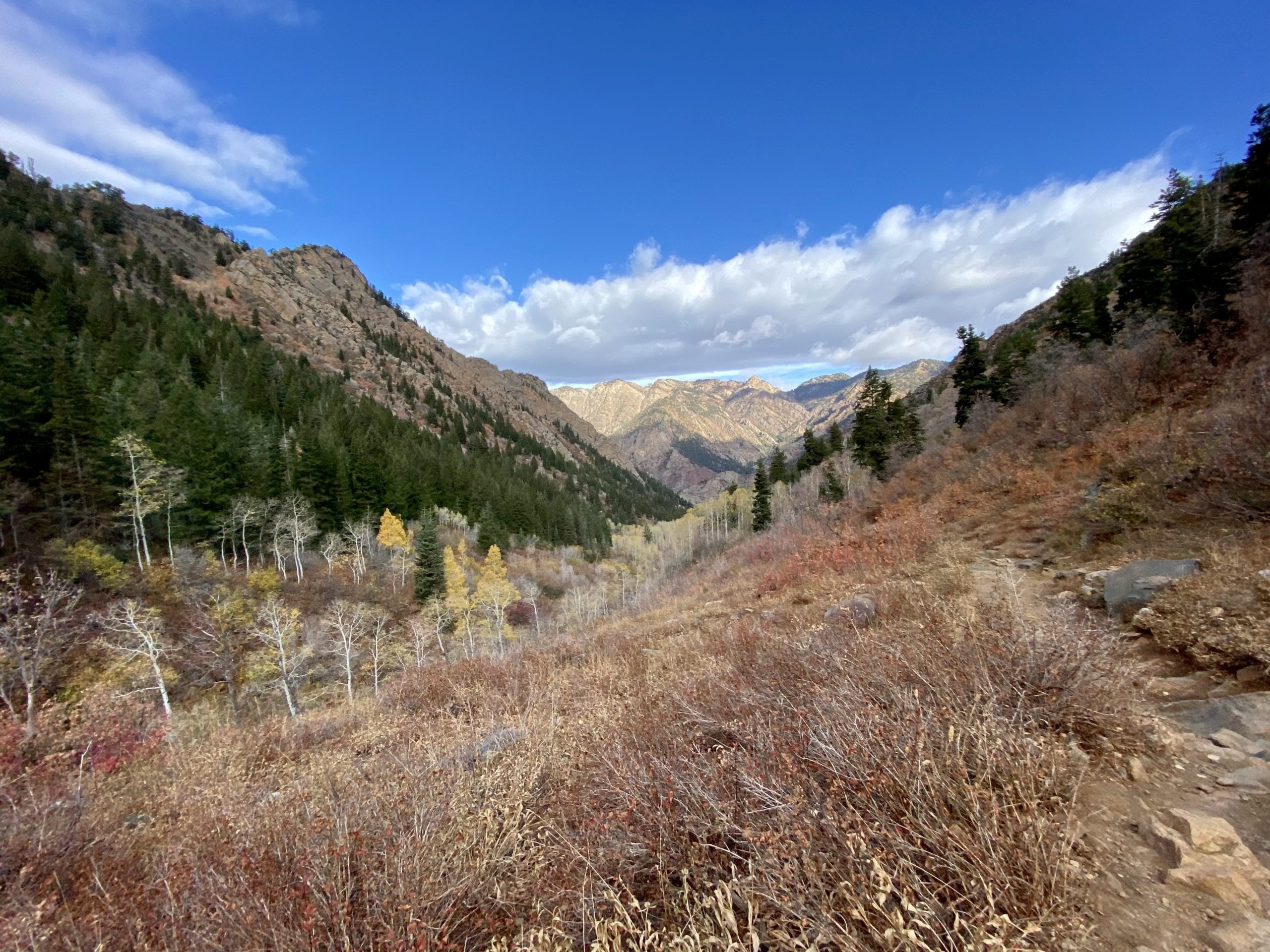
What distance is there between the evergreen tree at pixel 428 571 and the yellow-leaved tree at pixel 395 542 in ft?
7.99

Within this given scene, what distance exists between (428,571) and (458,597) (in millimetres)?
7232

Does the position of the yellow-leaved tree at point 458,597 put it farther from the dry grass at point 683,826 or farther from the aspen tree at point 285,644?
the dry grass at point 683,826

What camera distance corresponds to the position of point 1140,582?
5.77 metres

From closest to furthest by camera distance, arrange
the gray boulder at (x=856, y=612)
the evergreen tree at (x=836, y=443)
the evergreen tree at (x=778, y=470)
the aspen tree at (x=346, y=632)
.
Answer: the gray boulder at (x=856, y=612)
the aspen tree at (x=346, y=632)
the evergreen tree at (x=836, y=443)
the evergreen tree at (x=778, y=470)

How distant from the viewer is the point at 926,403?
73.7 metres

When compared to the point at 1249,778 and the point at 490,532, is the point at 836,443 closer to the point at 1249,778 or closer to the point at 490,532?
the point at 490,532

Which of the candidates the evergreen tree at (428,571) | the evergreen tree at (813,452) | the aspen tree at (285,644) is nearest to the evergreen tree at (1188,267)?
the evergreen tree at (813,452)

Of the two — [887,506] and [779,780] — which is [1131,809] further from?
[887,506]

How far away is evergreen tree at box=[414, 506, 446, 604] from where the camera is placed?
139ft

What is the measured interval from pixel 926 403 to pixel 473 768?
84693mm

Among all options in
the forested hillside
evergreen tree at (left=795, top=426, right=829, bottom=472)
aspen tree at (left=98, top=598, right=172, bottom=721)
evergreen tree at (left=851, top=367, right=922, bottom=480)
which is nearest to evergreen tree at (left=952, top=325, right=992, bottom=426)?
evergreen tree at (left=851, top=367, right=922, bottom=480)

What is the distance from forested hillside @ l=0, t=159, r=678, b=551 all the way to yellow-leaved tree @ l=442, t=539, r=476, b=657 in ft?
42.8

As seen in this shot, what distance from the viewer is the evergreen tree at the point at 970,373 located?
3359cm

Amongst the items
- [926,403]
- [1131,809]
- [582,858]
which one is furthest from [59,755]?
[926,403]
